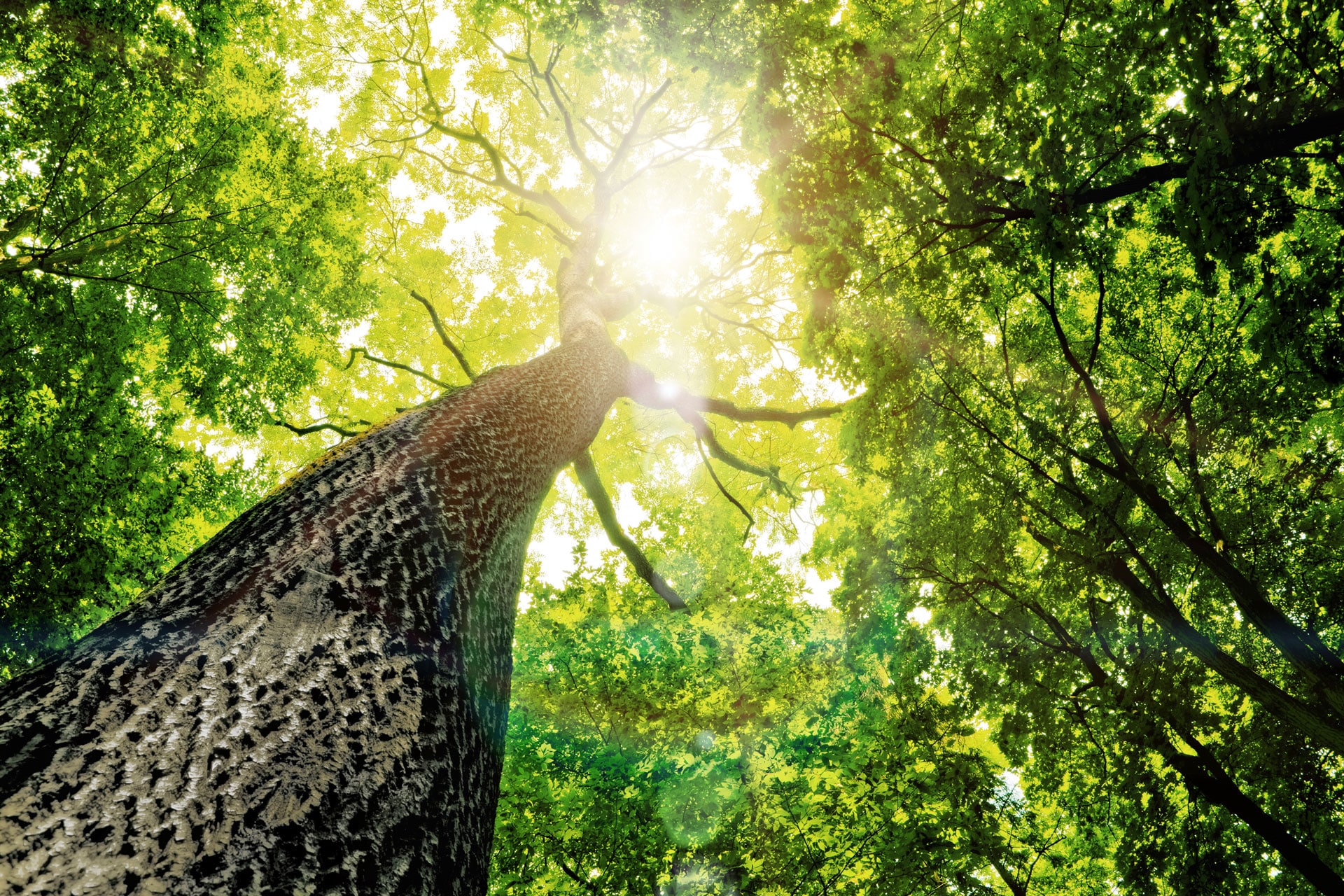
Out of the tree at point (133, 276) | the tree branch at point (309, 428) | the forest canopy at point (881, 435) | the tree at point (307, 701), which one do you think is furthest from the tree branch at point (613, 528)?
the tree at point (307, 701)

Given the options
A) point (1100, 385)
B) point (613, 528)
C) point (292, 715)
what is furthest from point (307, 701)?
point (1100, 385)

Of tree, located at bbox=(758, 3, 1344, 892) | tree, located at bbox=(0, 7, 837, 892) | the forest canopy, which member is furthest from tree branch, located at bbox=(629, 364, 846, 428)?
tree, located at bbox=(0, 7, 837, 892)

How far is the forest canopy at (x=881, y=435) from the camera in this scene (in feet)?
16.6

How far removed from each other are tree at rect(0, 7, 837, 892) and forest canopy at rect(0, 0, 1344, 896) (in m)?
3.84

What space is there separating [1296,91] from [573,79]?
12.0 metres

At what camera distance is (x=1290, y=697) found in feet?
15.7

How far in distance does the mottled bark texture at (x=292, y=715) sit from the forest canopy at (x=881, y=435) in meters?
3.98

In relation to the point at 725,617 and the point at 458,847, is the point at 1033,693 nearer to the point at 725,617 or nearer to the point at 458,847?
the point at 725,617

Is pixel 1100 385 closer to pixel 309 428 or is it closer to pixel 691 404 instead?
pixel 691 404

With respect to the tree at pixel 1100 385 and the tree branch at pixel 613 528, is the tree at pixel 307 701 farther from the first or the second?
the tree branch at pixel 613 528

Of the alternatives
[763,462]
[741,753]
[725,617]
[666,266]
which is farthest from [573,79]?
[741,753]

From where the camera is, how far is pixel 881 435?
282 inches

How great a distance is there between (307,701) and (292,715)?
2.1 inches

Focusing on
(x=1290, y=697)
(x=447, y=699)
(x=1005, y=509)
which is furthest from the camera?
(x=1005, y=509)
